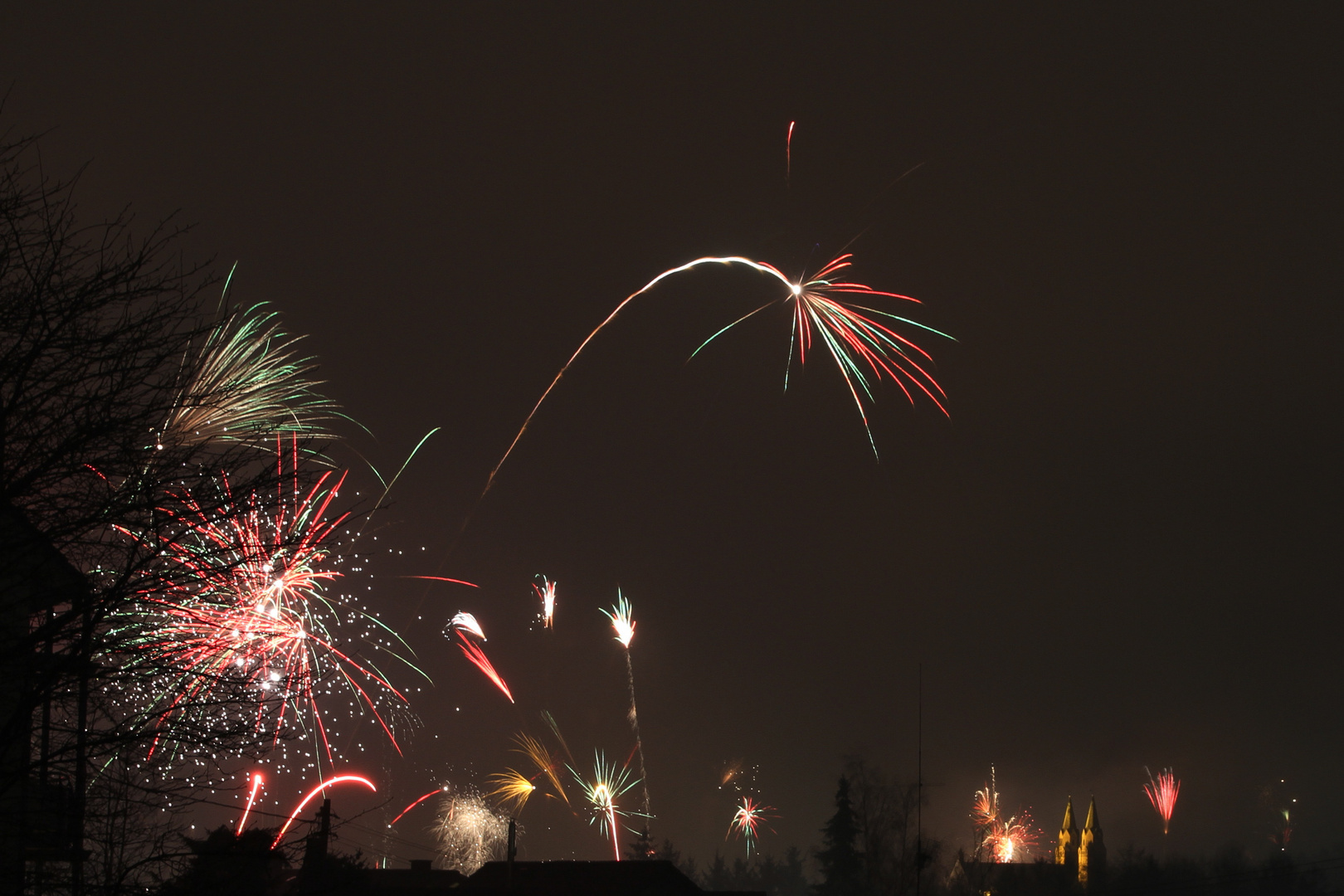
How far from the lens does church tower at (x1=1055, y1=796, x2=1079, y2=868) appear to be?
346 ft

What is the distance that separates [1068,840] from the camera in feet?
349

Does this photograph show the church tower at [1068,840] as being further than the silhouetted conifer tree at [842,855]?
Yes

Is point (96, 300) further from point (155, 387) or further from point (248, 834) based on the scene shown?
point (248, 834)

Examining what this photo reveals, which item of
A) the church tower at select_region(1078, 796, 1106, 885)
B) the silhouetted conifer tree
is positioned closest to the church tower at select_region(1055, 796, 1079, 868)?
the church tower at select_region(1078, 796, 1106, 885)

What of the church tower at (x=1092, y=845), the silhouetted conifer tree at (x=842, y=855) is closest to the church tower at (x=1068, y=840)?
the church tower at (x=1092, y=845)

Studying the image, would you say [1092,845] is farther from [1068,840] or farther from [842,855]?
[842,855]

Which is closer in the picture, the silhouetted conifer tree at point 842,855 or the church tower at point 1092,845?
the silhouetted conifer tree at point 842,855

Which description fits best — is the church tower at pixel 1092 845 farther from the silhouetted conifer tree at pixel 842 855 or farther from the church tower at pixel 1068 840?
the silhouetted conifer tree at pixel 842 855

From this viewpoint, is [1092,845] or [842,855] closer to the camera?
[842,855]

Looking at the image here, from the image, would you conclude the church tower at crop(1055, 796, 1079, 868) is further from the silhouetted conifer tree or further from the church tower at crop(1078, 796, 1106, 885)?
the silhouetted conifer tree

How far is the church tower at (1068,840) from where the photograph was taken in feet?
346

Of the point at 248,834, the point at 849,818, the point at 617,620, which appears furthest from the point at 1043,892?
the point at 248,834

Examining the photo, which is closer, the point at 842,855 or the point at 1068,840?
the point at 842,855

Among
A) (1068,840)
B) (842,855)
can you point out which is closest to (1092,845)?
(1068,840)
